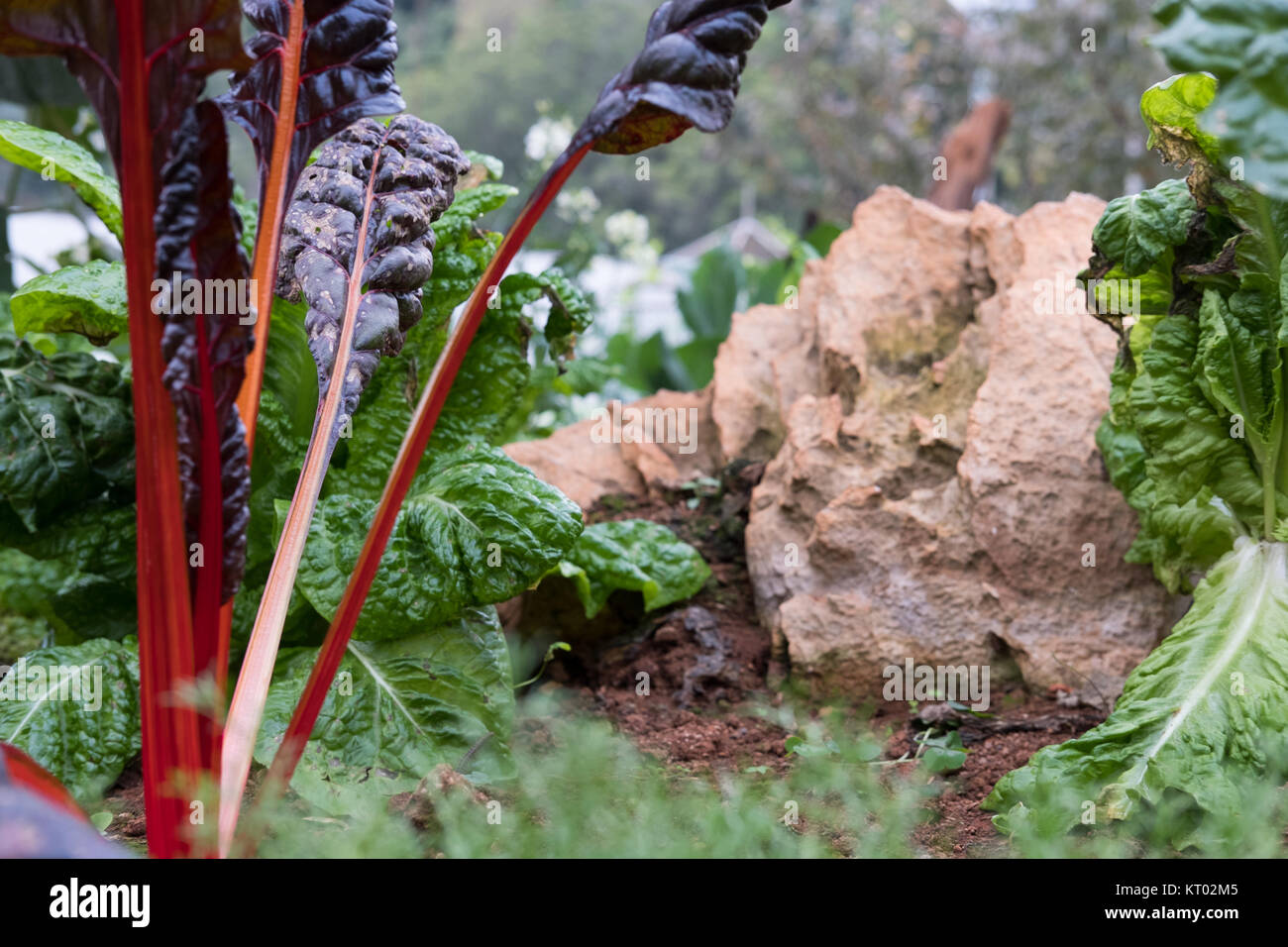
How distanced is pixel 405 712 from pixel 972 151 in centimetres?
515

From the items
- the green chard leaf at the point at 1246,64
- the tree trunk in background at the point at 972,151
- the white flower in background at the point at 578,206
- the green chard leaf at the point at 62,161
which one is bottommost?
the green chard leaf at the point at 1246,64

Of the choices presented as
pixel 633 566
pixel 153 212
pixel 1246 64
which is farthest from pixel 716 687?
pixel 1246 64

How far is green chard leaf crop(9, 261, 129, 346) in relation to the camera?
6.32ft

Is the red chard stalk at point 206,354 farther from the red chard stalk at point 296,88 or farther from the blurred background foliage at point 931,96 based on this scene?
the blurred background foliage at point 931,96

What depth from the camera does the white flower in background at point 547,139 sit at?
4.53 metres

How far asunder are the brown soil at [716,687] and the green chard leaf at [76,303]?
103cm

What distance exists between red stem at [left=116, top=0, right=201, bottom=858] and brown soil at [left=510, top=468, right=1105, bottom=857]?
0.84 meters

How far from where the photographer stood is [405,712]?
1852 millimetres

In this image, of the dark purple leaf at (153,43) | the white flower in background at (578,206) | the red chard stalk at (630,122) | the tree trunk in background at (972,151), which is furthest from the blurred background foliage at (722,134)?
the dark purple leaf at (153,43)

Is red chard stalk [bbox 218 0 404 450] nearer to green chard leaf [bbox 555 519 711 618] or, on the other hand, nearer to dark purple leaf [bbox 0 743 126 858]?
dark purple leaf [bbox 0 743 126 858]

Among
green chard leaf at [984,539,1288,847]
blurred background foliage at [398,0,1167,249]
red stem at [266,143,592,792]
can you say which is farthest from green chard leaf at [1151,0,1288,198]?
blurred background foliage at [398,0,1167,249]

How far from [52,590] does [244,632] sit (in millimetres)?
550
